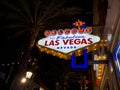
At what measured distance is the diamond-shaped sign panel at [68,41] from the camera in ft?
27.0

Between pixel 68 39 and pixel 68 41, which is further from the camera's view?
pixel 68 39

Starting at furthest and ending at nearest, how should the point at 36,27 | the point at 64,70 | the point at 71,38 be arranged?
the point at 64,70
the point at 36,27
the point at 71,38

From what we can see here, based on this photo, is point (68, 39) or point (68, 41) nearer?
point (68, 41)

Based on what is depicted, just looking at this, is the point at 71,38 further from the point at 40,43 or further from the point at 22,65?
the point at 22,65

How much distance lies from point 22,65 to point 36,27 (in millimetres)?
3273

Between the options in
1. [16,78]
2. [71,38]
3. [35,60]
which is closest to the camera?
[71,38]

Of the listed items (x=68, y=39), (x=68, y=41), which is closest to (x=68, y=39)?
(x=68, y=39)

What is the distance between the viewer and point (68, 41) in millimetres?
8523

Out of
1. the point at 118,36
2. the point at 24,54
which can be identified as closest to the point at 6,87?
the point at 24,54

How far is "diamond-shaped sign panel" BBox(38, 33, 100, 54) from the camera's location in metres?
8.24

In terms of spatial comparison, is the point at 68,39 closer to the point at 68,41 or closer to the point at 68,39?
the point at 68,39

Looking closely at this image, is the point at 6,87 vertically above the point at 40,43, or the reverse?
the point at 40,43

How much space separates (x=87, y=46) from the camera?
8.20m

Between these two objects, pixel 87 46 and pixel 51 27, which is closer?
pixel 87 46
